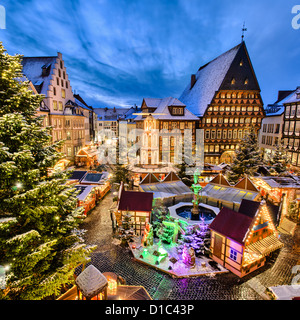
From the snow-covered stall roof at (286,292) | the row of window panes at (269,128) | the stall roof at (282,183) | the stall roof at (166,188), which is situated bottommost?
the snow-covered stall roof at (286,292)

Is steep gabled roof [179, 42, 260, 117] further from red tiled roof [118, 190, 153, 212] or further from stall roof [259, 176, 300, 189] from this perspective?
red tiled roof [118, 190, 153, 212]

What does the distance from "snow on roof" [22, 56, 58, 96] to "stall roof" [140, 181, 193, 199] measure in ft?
72.8

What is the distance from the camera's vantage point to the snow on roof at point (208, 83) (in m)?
34.8

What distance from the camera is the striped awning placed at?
34.6 feet

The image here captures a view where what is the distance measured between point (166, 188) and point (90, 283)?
1392cm

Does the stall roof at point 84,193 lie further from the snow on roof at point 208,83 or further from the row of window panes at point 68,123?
the snow on roof at point 208,83

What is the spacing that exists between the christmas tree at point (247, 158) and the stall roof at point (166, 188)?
6877 millimetres

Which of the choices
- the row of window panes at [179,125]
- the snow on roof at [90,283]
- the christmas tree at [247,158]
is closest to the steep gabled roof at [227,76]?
the row of window panes at [179,125]

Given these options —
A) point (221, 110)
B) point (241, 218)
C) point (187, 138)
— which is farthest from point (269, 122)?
point (241, 218)

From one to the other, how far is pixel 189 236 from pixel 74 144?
28672 mm

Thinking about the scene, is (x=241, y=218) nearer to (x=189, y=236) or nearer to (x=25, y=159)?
(x=189, y=236)

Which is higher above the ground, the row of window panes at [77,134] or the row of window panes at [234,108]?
the row of window panes at [234,108]

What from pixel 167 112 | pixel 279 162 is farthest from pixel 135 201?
pixel 167 112

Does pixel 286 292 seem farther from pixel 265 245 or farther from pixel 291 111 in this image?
pixel 291 111
